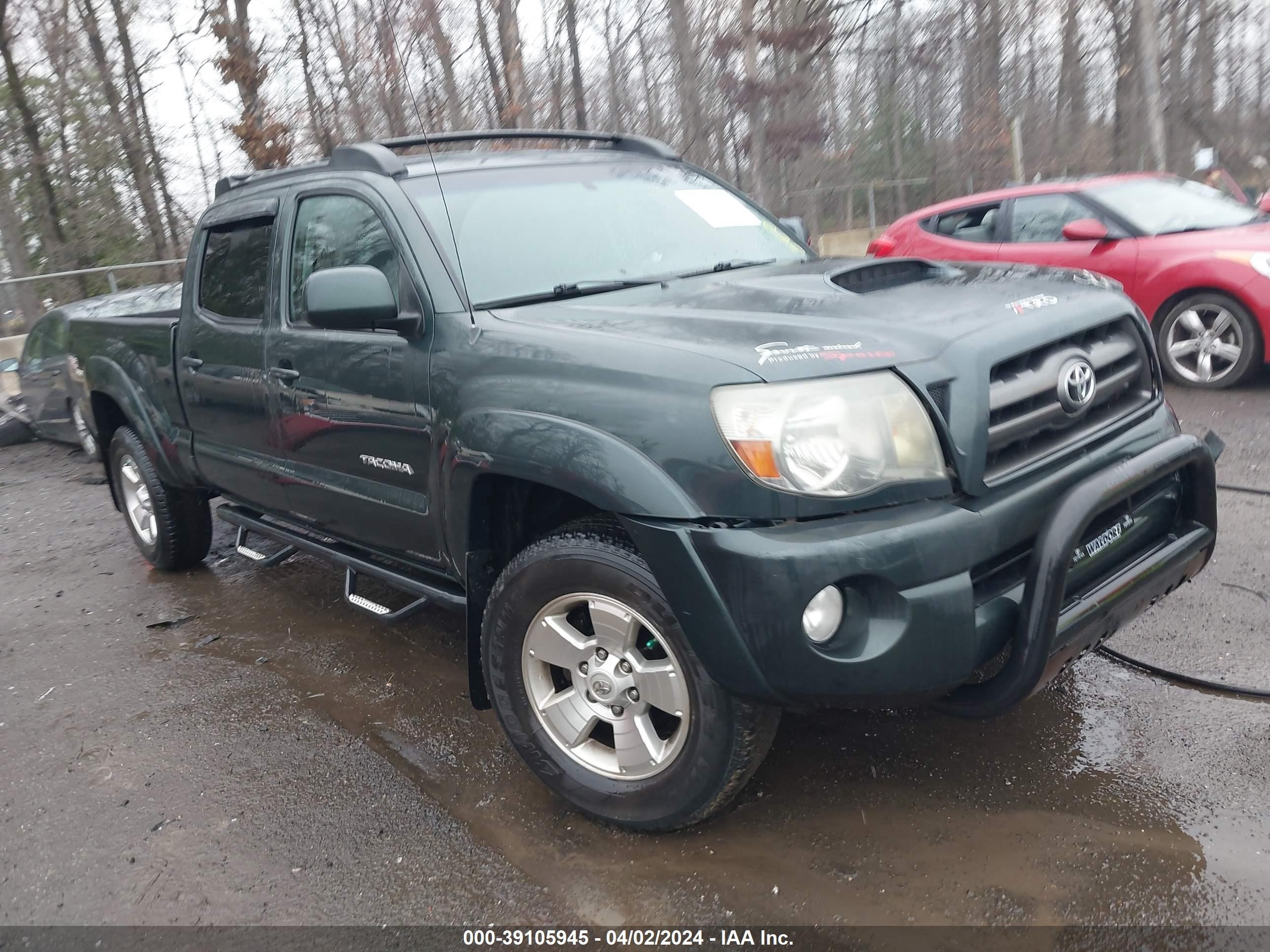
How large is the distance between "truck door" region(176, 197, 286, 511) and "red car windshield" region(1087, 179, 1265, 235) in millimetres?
6090

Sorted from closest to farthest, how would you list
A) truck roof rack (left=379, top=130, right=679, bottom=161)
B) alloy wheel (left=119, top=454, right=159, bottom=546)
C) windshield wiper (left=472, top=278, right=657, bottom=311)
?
windshield wiper (left=472, top=278, right=657, bottom=311) → truck roof rack (left=379, top=130, right=679, bottom=161) → alloy wheel (left=119, top=454, right=159, bottom=546)

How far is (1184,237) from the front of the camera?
23.4 feet

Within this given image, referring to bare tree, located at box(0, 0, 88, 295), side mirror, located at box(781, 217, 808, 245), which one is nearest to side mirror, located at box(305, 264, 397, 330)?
side mirror, located at box(781, 217, 808, 245)

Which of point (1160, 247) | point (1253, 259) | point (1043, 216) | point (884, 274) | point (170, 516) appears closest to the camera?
point (884, 274)

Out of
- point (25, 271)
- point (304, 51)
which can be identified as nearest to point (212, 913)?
point (304, 51)

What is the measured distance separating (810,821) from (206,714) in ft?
7.90

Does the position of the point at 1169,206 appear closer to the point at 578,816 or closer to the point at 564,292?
the point at 564,292

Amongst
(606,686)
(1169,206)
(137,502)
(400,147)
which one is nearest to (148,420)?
(137,502)

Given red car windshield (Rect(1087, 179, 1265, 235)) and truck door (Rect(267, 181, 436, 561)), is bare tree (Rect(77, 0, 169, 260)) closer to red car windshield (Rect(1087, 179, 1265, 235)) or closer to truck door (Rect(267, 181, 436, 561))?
red car windshield (Rect(1087, 179, 1265, 235))

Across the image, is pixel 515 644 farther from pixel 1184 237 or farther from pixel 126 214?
pixel 126 214

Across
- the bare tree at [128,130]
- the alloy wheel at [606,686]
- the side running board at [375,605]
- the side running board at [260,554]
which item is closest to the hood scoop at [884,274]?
the alloy wheel at [606,686]

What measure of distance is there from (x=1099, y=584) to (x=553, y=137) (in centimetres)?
288

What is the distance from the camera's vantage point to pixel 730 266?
12.5 ft

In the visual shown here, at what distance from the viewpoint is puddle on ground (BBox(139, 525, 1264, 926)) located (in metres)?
2.57
